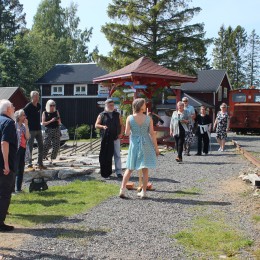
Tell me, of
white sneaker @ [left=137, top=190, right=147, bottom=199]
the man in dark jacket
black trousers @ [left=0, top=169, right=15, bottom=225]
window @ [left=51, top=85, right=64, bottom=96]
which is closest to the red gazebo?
white sneaker @ [left=137, top=190, right=147, bottom=199]

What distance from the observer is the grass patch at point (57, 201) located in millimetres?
6550

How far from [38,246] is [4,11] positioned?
66874 millimetres

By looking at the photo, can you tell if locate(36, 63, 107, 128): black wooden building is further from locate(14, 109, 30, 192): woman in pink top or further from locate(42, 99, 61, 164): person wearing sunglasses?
locate(14, 109, 30, 192): woman in pink top

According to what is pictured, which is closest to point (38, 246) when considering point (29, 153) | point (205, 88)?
point (29, 153)

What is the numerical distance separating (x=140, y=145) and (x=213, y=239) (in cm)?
280

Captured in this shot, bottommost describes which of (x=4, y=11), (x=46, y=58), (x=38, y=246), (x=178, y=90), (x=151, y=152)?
(x=38, y=246)

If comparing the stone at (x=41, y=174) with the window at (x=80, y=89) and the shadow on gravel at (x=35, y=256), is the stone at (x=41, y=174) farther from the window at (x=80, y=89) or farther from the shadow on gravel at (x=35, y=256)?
the window at (x=80, y=89)

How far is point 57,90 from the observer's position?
160 feet

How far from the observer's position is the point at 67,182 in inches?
388

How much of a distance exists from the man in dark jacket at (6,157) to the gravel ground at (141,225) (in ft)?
1.50

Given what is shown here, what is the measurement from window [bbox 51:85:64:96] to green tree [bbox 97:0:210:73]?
20433mm

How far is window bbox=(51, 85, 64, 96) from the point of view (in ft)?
158

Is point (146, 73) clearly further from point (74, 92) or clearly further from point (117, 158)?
point (74, 92)

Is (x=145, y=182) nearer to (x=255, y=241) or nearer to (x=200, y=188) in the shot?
(x=200, y=188)
